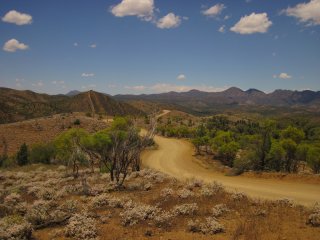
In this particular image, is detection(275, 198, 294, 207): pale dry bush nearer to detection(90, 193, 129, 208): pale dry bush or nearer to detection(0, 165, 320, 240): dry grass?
detection(0, 165, 320, 240): dry grass

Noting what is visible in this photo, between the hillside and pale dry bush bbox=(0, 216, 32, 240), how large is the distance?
306 feet

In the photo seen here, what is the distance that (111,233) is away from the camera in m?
10.8

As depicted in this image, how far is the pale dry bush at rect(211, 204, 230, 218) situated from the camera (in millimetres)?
12168

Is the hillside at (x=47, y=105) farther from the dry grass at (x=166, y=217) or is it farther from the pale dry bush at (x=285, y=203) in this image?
the pale dry bush at (x=285, y=203)

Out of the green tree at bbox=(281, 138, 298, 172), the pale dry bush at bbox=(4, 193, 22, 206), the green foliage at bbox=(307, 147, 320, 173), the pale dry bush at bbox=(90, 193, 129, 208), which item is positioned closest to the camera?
the pale dry bush at bbox=(90, 193, 129, 208)

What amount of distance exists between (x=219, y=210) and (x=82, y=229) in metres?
5.24

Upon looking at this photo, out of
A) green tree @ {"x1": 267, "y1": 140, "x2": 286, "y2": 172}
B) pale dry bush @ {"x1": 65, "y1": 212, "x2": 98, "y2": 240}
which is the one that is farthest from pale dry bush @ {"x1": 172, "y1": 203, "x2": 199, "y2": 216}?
green tree @ {"x1": 267, "y1": 140, "x2": 286, "y2": 172}

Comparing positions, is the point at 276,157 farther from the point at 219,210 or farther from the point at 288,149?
the point at 219,210

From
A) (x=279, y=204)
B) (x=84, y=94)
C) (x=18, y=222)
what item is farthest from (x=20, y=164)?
(x=84, y=94)

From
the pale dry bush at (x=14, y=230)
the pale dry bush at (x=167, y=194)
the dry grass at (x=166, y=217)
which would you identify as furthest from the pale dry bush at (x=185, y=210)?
the pale dry bush at (x=14, y=230)

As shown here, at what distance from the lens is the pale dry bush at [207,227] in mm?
10414

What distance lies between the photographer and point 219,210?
12.4m

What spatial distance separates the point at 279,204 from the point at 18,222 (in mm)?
10516

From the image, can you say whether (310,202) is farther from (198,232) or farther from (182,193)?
(198,232)
